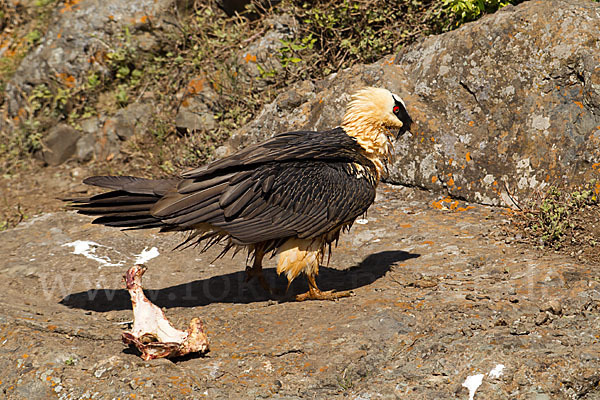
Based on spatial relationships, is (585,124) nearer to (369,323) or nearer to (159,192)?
(369,323)

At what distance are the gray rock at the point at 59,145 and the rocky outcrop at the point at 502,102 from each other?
14.1 ft

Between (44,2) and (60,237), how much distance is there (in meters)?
6.50

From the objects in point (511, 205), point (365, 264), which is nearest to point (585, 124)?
point (511, 205)

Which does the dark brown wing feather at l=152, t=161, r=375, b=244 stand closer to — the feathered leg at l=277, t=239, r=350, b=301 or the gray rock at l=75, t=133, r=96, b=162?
the feathered leg at l=277, t=239, r=350, b=301

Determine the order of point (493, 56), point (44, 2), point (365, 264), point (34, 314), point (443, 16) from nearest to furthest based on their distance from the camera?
1. point (34, 314)
2. point (365, 264)
3. point (493, 56)
4. point (443, 16)
5. point (44, 2)

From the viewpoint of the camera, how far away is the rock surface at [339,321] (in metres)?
3.82

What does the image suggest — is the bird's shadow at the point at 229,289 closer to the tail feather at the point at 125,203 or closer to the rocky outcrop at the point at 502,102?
the tail feather at the point at 125,203

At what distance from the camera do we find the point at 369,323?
14.3 ft

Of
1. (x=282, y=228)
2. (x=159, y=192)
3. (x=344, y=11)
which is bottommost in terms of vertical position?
(x=282, y=228)

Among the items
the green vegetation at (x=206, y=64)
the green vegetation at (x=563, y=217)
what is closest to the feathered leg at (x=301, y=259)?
the green vegetation at (x=563, y=217)

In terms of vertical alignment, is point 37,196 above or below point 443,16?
below

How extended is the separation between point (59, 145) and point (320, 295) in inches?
246

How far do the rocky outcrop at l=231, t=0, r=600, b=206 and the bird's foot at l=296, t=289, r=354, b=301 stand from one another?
236 centimetres

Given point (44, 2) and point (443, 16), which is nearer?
point (443, 16)
